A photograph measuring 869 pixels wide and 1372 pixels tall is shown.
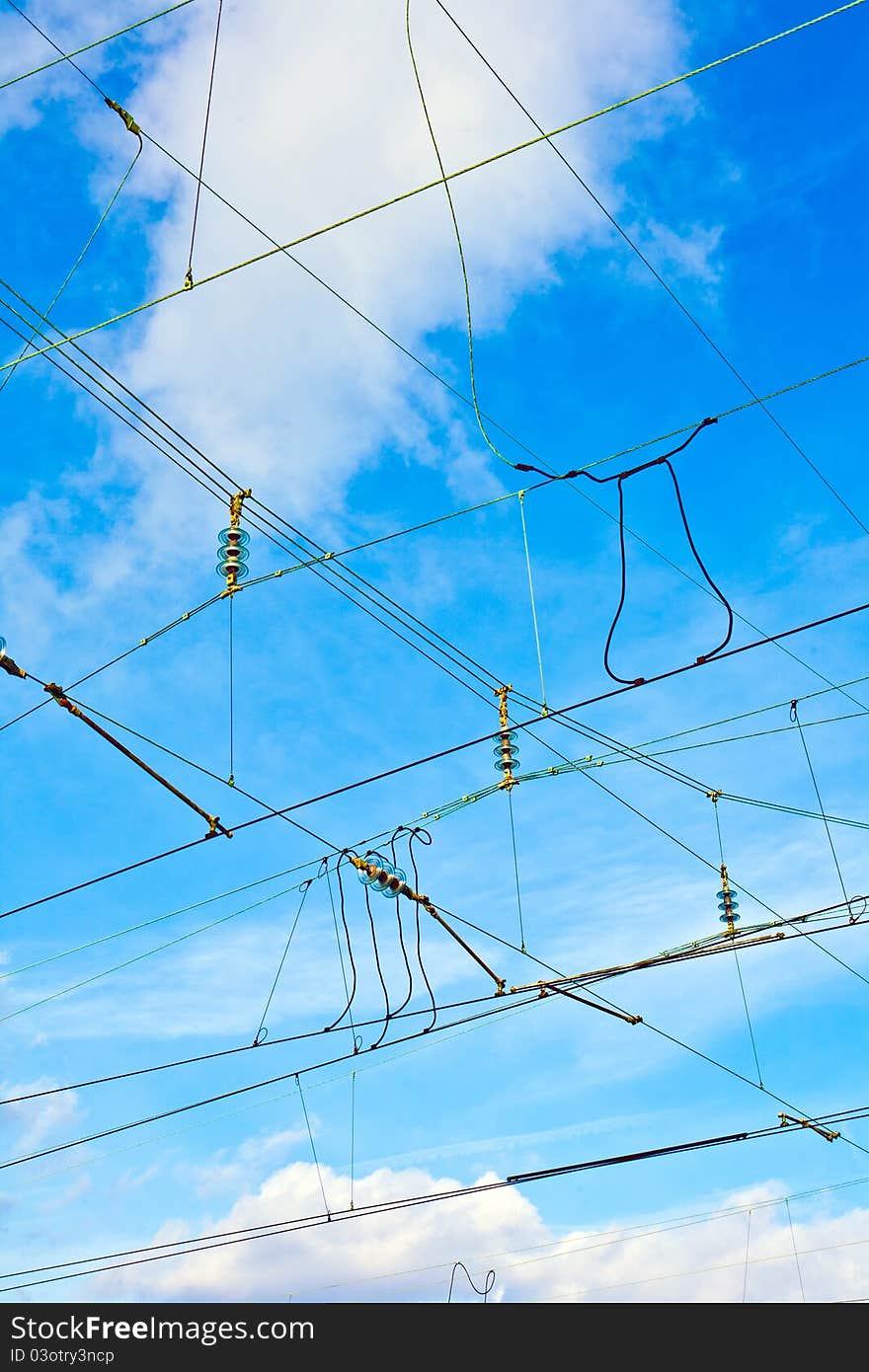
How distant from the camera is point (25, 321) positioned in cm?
1343

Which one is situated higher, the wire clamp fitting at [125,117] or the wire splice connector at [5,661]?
the wire clamp fitting at [125,117]

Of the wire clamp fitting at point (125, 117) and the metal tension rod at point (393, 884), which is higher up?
the wire clamp fitting at point (125, 117)

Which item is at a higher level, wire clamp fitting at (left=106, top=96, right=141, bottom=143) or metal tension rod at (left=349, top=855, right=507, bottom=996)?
wire clamp fitting at (left=106, top=96, right=141, bottom=143)

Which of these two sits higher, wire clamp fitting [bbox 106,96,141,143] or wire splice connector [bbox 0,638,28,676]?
wire clamp fitting [bbox 106,96,141,143]
